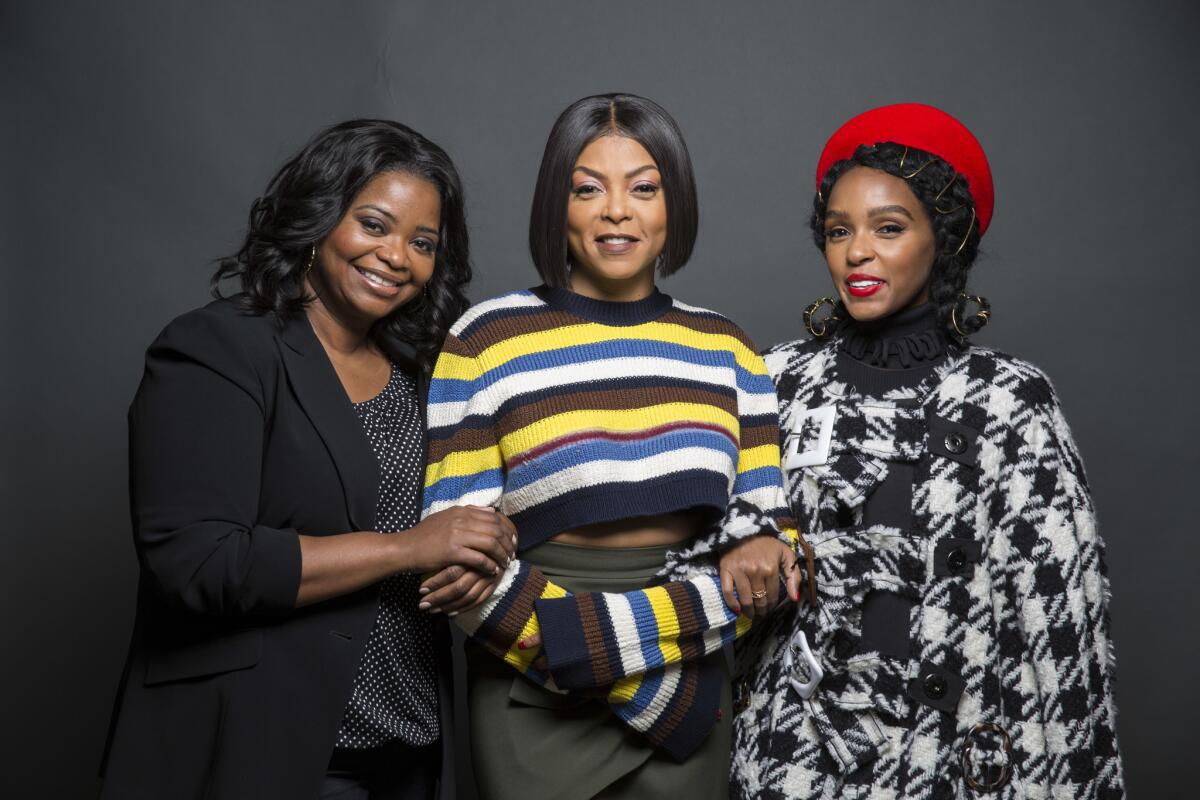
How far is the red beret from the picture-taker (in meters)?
2.28

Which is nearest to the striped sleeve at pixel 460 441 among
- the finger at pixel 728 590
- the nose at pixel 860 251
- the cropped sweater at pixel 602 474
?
the cropped sweater at pixel 602 474

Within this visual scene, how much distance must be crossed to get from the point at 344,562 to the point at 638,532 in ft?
1.76

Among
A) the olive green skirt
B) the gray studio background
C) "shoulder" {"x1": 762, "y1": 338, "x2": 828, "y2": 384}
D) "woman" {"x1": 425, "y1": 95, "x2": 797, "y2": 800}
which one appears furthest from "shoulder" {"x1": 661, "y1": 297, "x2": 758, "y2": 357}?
the gray studio background

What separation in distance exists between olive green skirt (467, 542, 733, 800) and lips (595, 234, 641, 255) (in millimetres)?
561

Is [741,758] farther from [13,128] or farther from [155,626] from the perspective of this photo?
[13,128]

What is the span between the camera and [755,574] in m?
2.12

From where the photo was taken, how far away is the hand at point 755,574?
2117mm

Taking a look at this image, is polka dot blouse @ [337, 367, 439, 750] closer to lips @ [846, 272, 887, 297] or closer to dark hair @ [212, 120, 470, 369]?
dark hair @ [212, 120, 470, 369]

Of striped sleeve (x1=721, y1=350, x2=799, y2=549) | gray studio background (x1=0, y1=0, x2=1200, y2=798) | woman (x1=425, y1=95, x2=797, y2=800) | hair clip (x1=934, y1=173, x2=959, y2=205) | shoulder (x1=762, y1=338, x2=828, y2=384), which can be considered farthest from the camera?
gray studio background (x1=0, y1=0, x2=1200, y2=798)

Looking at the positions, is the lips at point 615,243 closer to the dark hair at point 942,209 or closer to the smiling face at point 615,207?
the smiling face at point 615,207

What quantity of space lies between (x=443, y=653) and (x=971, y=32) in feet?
8.33

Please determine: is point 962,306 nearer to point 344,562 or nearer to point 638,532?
point 638,532

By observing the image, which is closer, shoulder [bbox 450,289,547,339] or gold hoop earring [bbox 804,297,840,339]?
shoulder [bbox 450,289,547,339]

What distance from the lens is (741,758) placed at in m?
2.26
